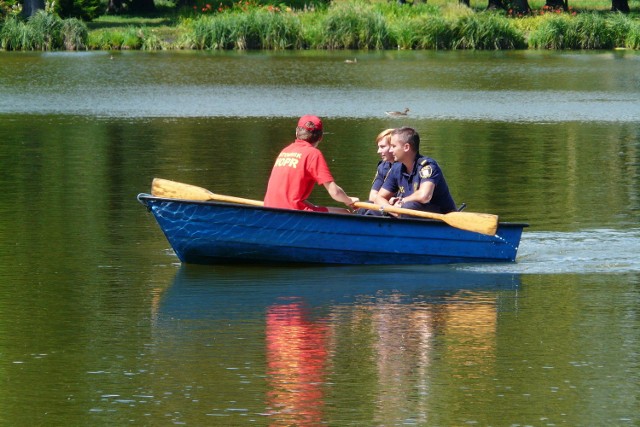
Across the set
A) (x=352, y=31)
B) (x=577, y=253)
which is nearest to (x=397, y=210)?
(x=577, y=253)

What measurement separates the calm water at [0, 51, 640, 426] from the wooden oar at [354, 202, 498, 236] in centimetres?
41

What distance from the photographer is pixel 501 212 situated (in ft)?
56.5

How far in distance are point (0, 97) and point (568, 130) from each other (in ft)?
47.2

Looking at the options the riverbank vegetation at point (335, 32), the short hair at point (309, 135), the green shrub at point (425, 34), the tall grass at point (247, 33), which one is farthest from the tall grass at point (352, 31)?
the short hair at point (309, 135)

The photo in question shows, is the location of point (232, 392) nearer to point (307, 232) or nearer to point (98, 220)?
point (307, 232)

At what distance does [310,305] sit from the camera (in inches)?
480

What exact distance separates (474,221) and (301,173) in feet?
5.40

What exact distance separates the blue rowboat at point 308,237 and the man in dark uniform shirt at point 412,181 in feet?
1.23

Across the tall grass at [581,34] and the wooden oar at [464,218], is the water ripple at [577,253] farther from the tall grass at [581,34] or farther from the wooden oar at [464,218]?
the tall grass at [581,34]

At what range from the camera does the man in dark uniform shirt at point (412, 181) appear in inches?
554

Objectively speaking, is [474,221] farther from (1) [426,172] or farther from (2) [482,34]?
(2) [482,34]

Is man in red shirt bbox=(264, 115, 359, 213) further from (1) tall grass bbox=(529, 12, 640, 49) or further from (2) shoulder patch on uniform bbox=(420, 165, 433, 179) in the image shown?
(1) tall grass bbox=(529, 12, 640, 49)

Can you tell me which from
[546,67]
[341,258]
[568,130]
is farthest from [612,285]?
[546,67]

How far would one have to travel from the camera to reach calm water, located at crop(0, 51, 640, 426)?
9203mm
